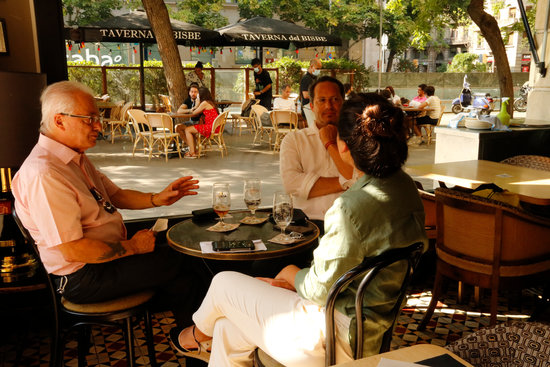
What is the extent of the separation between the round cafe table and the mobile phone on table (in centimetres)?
3

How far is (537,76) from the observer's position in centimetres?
607

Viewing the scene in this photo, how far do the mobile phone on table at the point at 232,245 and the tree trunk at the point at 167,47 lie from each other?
24.4 ft

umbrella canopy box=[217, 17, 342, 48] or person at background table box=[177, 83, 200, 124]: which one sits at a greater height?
umbrella canopy box=[217, 17, 342, 48]

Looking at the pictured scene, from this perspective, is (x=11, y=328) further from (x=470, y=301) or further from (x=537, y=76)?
(x=537, y=76)

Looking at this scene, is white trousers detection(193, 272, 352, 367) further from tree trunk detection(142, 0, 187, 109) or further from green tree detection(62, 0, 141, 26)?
green tree detection(62, 0, 141, 26)

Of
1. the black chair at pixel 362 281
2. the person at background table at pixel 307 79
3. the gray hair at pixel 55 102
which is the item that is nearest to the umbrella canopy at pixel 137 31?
the person at background table at pixel 307 79

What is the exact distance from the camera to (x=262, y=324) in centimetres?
184

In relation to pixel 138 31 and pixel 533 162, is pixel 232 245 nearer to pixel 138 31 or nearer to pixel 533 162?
pixel 533 162

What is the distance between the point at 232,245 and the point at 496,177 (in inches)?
84.0

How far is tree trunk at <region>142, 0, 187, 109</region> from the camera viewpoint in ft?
28.7

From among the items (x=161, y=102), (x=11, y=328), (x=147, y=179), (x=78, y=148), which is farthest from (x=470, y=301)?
(x=161, y=102)

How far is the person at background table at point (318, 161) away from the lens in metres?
3.03

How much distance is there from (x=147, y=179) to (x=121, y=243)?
4.58m

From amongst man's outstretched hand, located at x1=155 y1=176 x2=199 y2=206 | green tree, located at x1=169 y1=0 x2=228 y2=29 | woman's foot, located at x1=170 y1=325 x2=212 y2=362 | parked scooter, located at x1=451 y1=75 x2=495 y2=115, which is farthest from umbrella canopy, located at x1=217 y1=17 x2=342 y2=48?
woman's foot, located at x1=170 y1=325 x2=212 y2=362
